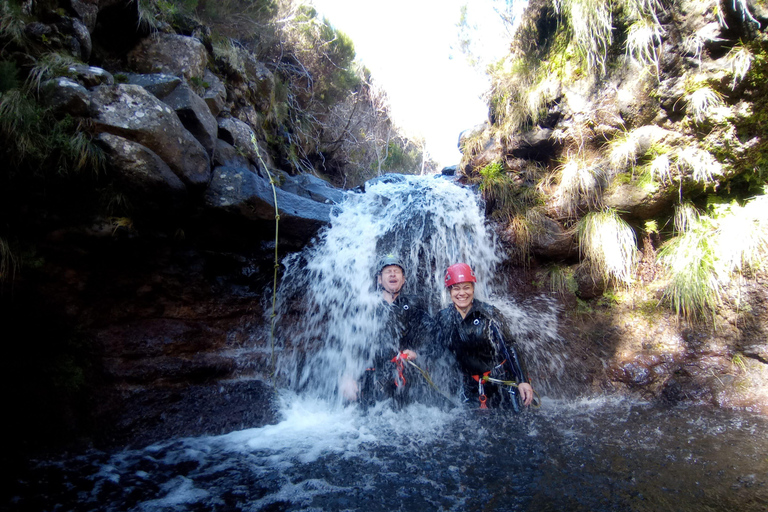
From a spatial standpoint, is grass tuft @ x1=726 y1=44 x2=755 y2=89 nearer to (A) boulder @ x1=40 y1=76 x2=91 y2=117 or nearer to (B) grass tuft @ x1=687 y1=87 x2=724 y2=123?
(B) grass tuft @ x1=687 y1=87 x2=724 y2=123

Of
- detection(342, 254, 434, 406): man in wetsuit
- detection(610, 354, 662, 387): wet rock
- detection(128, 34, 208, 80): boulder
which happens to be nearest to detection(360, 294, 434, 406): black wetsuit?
detection(342, 254, 434, 406): man in wetsuit

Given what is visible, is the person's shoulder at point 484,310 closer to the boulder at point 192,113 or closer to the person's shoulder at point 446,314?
the person's shoulder at point 446,314

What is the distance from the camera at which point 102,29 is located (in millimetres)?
4660

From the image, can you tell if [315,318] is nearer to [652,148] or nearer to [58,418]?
[58,418]

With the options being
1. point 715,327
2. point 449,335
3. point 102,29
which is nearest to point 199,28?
point 102,29

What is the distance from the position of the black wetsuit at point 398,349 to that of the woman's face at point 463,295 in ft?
1.75

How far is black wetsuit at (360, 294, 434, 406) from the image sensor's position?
154 inches

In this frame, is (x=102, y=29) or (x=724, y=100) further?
(x=102, y=29)

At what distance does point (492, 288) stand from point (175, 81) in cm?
509

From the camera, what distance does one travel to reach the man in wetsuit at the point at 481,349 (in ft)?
11.4

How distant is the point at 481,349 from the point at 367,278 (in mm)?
2172

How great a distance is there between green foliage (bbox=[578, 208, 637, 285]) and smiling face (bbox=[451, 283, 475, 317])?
2.27 meters

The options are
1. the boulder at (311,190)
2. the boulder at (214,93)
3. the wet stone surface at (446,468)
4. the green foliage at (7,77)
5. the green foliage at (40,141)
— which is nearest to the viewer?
the wet stone surface at (446,468)

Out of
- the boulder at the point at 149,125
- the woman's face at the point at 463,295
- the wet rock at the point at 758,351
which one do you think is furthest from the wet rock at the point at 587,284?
the boulder at the point at 149,125
